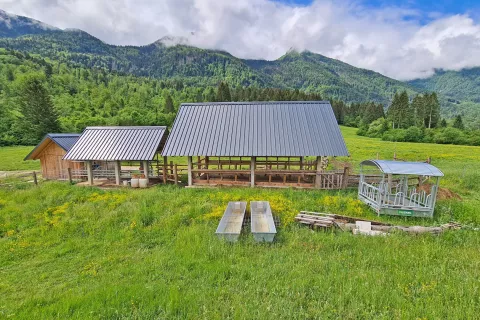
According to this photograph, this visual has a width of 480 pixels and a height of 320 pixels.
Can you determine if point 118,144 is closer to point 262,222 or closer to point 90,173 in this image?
point 90,173

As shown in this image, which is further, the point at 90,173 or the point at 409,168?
the point at 90,173

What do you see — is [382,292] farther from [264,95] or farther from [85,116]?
[264,95]

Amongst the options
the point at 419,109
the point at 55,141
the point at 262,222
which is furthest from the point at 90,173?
the point at 419,109

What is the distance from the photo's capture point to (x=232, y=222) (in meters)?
11.1

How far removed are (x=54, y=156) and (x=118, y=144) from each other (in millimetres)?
7589

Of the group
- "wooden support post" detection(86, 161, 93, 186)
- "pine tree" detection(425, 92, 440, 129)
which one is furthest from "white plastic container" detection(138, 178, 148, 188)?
"pine tree" detection(425, 92, 440, 129)

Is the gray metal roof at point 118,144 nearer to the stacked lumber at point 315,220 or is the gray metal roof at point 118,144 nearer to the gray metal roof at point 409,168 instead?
the stacked lumber at point 315,220

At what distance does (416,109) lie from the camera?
6975 centimetres

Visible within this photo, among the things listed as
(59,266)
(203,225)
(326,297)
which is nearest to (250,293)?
(326,297)

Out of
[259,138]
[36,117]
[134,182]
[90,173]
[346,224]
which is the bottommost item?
[346,224]

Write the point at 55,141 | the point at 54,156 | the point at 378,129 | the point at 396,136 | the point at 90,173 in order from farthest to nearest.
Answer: the point at 378,129 → the point at 396,136 → the point at 54,156 → the point at 55,141 → the point at 90,173

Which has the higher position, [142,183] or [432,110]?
[432,110]

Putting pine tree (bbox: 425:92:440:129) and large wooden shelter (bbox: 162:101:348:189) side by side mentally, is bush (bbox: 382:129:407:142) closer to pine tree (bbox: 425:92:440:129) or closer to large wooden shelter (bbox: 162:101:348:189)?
pine tree (bbox: 425:92:440:129)

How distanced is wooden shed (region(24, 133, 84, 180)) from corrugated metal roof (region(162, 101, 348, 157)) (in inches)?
422
